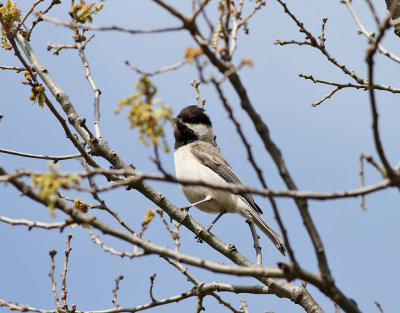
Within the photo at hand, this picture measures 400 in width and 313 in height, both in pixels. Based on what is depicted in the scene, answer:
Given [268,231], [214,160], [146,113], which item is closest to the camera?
[146,113]

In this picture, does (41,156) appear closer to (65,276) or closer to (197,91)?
(65,276)

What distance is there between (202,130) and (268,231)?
2293 millimetres

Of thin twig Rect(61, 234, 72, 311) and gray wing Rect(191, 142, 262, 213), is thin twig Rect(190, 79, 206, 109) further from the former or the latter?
thin twig Rect(61, 234, 72, 311)

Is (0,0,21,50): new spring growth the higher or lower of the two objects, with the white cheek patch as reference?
lower

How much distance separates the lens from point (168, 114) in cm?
239

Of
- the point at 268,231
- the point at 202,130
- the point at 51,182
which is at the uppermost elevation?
the point at 202,130

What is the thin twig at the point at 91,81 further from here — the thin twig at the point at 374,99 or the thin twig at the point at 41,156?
the thin twig at the point at 374,99

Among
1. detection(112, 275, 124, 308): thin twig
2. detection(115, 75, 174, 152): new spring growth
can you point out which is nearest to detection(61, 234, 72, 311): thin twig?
detection(112, 275, 124, 308): thin twig

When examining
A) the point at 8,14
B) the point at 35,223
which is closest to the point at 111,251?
the point at 35,223

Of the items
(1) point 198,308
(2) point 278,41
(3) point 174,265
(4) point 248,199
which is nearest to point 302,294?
(1) point 198,308

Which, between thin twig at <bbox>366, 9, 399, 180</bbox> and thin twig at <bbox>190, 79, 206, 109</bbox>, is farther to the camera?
thin twig at <bbox>190, 79, 206, 109</bbox>

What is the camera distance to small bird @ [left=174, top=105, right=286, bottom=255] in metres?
6.58

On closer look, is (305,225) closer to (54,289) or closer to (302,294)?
(302,294)

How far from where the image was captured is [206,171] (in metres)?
7.06
